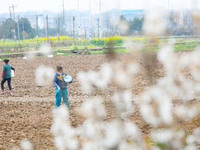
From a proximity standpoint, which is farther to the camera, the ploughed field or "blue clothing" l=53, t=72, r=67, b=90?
"blue clothing" l=53, t=72, r=67, b=90

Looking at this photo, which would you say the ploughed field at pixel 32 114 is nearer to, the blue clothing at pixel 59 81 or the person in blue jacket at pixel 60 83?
the person in blue jacket at pixel 60 83

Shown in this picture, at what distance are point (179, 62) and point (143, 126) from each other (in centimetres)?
562

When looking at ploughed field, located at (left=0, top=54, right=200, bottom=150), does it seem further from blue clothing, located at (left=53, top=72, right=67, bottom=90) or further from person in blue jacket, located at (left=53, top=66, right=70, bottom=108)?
blue clothing, located at (left=53, top=72, right=67, bottom=90)

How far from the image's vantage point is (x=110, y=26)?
136 cm

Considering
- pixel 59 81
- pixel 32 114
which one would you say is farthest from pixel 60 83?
pixel 32 114

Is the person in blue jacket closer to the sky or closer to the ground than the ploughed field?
closer to the sky

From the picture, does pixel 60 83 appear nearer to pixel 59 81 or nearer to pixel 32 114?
pixel 59 81

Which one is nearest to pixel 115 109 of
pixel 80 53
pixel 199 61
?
pixel 199 61

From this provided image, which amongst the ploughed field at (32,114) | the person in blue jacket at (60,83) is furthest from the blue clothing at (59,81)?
the ploughed field at (32,114)

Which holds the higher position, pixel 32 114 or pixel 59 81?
pixel 59 81

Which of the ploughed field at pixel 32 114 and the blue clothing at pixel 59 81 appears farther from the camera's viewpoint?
the blue clothing at pixel 59 81

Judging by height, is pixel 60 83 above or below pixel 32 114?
above

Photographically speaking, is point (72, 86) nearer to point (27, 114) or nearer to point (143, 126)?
point (27, 114)

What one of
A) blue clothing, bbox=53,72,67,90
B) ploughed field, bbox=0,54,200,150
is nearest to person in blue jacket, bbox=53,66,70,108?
blue clothing, bbox=53,72,67,90
